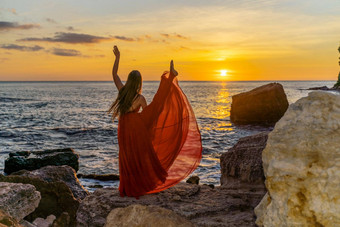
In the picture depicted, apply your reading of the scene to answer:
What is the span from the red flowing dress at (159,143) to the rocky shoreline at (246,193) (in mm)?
309

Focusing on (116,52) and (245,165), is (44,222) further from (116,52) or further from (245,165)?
(245,165)

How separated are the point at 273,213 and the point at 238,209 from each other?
1883 mm

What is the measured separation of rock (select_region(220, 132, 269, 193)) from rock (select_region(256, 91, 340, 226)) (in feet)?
8.11

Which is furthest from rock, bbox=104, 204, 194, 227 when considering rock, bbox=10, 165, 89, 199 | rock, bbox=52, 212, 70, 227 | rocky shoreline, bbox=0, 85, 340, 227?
rock, bbox=10, 165, 89, 199

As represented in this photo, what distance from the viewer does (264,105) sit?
24766 mm

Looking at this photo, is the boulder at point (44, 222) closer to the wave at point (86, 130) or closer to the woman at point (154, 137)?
the woman at point (154, 137)

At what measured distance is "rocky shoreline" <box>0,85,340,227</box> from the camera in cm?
287

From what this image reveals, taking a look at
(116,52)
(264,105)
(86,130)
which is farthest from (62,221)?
(264,105)

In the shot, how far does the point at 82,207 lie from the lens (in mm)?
5059

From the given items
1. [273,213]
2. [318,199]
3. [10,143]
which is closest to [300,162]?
[318,199]

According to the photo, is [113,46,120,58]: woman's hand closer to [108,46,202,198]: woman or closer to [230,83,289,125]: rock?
[108,46,202,198]: woman

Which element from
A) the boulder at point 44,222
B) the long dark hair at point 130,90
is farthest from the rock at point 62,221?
the long dark hair at point 130,90

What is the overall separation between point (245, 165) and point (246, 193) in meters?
0.68

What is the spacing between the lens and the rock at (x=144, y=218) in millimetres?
4094
